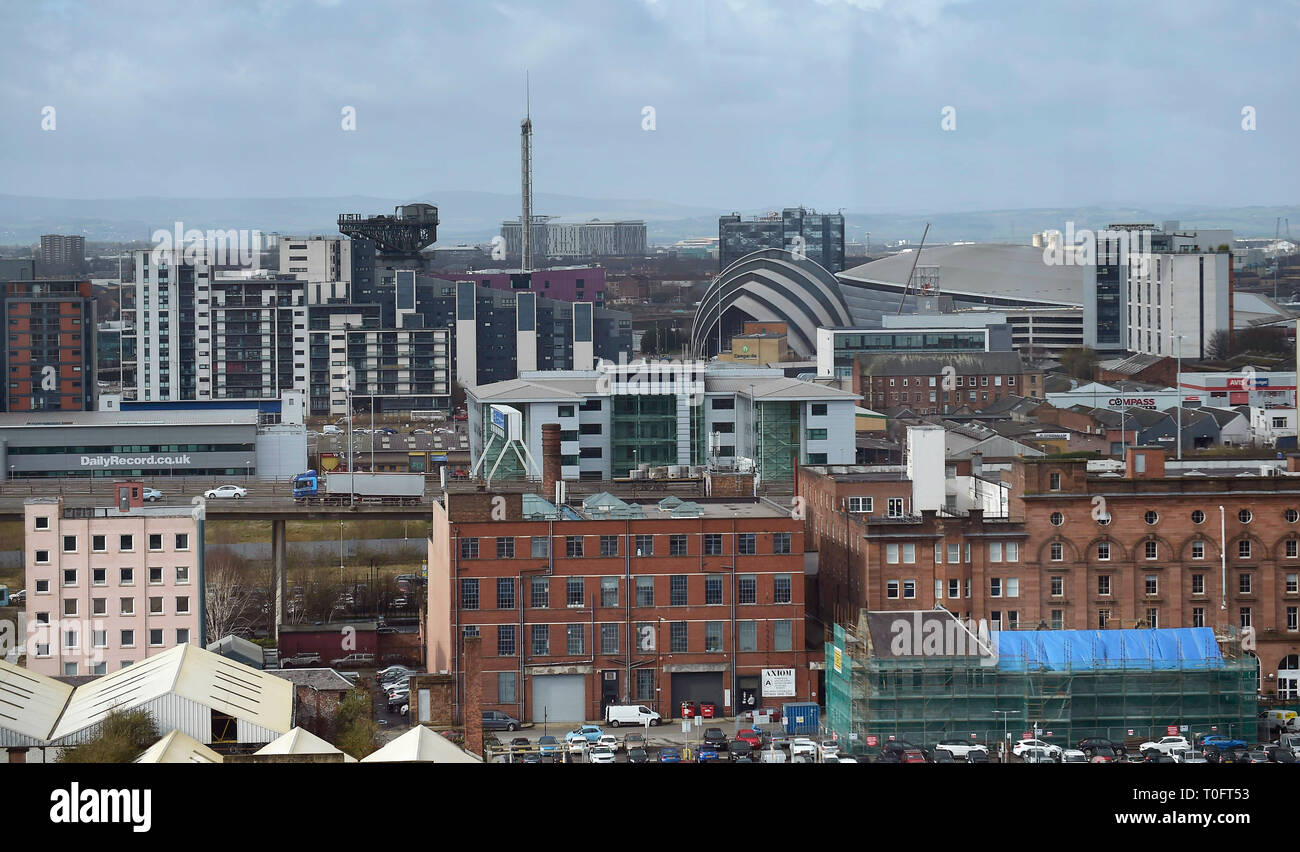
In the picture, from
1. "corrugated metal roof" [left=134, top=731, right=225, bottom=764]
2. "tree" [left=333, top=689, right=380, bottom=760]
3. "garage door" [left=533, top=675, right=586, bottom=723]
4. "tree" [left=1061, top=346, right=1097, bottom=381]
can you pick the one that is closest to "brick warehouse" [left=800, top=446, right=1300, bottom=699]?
"garage door" [left=533, top=675, right=586, bottom=723]

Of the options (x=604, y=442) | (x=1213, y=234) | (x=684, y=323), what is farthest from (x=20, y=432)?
(x=684, y=323)

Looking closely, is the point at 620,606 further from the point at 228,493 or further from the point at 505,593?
the point at 228,493

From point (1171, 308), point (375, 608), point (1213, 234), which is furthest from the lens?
point (1213, 234)

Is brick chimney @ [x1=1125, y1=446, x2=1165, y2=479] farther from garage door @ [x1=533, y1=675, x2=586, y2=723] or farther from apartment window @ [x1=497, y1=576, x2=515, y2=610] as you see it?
apartment window @ [x1=497, y1=576, x2=515, y2=610]

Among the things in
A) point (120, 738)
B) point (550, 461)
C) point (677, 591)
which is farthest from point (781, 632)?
point (120, 738)

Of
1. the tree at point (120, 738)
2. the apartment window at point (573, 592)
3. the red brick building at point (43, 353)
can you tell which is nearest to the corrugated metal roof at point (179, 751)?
the tree at point (120, 738)
